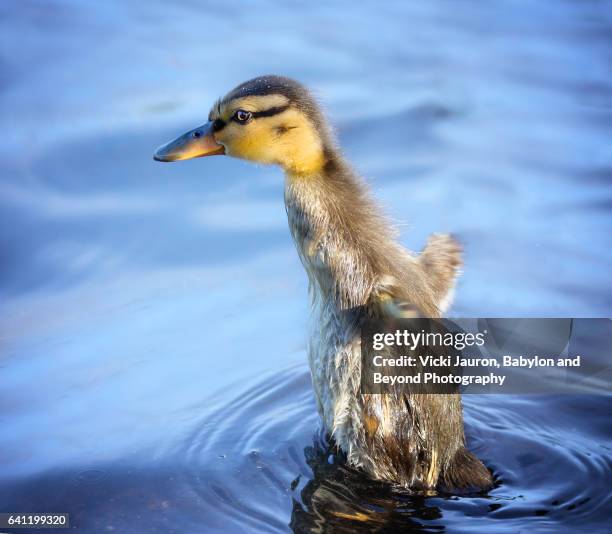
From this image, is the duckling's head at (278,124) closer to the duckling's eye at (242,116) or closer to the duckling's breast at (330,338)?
the duckling's eye at (242,116)

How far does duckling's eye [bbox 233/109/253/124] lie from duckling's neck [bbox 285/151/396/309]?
344 millimetres

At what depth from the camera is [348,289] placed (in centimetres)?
498

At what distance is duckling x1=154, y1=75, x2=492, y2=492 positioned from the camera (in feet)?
16.4

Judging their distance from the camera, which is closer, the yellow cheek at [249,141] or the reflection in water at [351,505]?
the reflection in water at [351,505]

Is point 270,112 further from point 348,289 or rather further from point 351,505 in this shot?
point 351,505

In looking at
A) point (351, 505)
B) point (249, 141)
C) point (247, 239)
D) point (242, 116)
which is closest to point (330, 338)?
point (351, 505)

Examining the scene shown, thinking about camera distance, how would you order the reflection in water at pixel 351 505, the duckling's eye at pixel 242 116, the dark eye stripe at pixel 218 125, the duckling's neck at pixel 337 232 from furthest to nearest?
the dark eye stripe at pixel 218 125
the duckling's eye at pixel 242 116
the duckling's neck at pixel 337 232
the reflection in water at pixel 351 505

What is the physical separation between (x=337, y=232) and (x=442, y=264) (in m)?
0.82

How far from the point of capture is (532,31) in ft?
33.5

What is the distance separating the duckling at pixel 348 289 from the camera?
16.4ft

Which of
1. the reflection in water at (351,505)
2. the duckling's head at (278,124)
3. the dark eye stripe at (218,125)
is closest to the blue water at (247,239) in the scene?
the reflection in water at (351,505)

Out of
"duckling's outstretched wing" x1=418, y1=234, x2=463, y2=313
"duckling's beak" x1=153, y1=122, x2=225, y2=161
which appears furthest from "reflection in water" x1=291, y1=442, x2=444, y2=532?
"duckling's beak" x1=153, y1=122, x2=225, y2=161

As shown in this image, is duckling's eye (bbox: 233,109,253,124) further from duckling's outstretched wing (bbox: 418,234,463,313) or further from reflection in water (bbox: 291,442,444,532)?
reflection in water (bbox: 291,442,444,532)

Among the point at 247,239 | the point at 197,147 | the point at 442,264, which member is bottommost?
the point at 247,239
